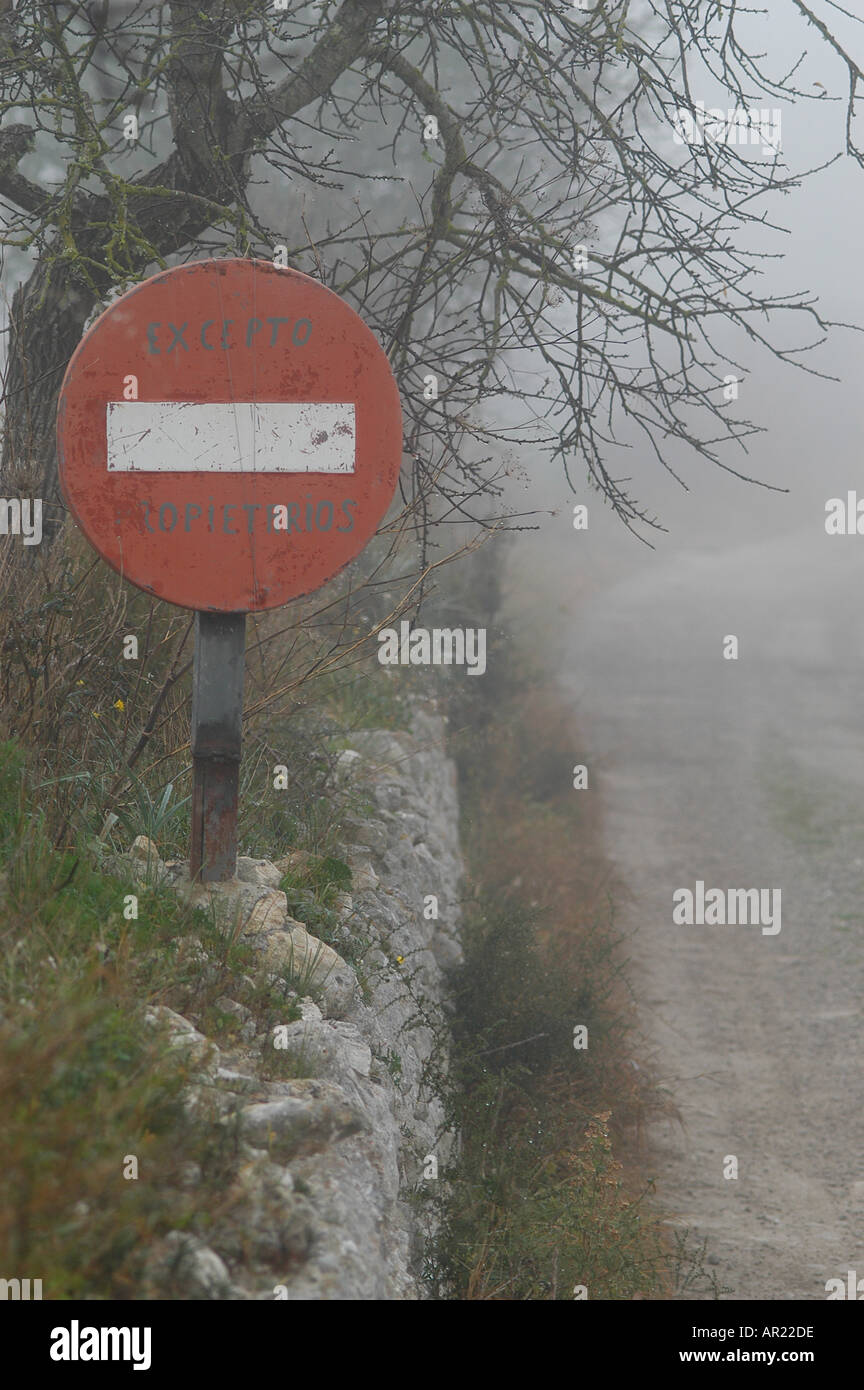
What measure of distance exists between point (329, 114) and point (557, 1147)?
12.7m

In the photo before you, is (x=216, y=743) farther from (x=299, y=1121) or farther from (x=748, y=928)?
(x=748, y=928)

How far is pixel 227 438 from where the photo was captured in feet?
9.87

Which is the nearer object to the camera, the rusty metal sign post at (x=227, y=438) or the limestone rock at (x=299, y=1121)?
the limestone rock at (x=299, y=1121)

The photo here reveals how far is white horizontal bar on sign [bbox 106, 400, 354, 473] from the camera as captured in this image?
296cm

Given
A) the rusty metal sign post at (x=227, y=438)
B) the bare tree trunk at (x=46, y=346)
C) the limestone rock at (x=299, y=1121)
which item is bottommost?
the limestone rock at (x=299, y=1121)

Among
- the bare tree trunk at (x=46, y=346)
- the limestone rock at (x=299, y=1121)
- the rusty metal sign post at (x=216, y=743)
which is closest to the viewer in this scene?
the limestone rock at (x=299, y=1121)

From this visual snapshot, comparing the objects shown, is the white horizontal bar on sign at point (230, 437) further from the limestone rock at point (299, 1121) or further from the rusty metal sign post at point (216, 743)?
the limestone rock at point (299, 1121)

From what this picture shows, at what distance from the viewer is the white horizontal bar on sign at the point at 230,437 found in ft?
9.71

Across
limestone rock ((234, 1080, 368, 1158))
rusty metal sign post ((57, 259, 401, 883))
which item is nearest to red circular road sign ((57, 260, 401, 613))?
rusty metal sign post ((57, 259, 401, 883))

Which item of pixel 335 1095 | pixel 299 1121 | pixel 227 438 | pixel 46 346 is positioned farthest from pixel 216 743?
pixel 46 346

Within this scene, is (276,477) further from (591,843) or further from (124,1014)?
(591,843)

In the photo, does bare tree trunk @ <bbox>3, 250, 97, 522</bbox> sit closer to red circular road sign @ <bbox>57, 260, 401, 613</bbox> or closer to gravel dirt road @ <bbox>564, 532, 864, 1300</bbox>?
red circular road sign @ <bbox>57, 260, 401, 613</bbox>

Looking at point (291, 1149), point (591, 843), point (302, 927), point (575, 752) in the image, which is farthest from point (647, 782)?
point (291, 1149)

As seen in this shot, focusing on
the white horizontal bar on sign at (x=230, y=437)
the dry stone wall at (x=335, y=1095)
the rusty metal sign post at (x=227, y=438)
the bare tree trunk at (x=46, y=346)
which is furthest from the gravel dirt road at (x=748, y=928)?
the bare tree trunk at (x=46, y=346)
